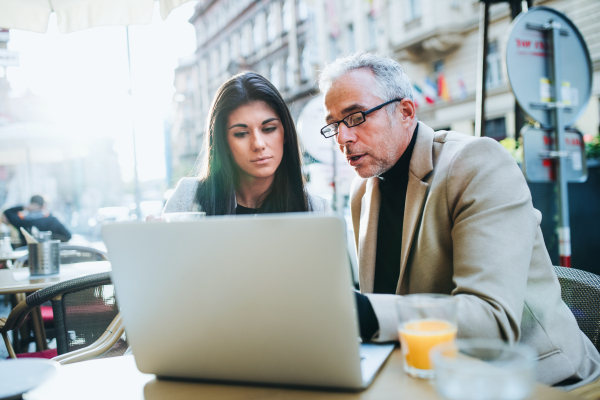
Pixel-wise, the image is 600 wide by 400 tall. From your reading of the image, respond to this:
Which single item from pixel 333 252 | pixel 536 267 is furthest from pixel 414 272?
pixel 333 252

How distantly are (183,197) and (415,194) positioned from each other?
1.25 metres

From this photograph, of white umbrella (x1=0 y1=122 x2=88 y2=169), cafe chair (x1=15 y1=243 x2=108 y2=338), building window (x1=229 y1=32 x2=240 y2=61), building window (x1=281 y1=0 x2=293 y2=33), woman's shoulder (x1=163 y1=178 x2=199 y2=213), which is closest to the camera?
woman's shoulder (x1=163 y1=178 x2=199 y2=213)

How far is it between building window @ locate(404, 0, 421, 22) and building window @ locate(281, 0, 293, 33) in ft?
30.5

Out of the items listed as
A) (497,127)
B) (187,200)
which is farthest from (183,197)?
(497,127)

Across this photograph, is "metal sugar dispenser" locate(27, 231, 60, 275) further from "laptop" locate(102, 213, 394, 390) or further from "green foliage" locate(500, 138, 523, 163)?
"green foliage" locate(500, 138, 523, 163)

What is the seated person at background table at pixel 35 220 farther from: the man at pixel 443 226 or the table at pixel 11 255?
the man at pixel 443 226

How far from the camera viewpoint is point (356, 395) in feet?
2.22

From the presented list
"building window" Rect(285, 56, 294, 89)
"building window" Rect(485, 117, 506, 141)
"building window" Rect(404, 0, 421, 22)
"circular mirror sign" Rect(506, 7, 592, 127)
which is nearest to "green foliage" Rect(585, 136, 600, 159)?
"circular mirror sign" Rect(506, 7, 592, 127)

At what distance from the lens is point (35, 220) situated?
5.05 m

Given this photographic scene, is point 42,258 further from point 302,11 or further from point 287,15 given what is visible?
point 287,15

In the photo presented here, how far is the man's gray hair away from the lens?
57.7 inches

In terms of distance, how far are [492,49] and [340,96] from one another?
12.7m

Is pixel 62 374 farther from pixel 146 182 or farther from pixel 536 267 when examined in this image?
pixel 146 182

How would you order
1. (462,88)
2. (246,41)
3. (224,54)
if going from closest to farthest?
(462,88) → (246,41) → (224,54)
